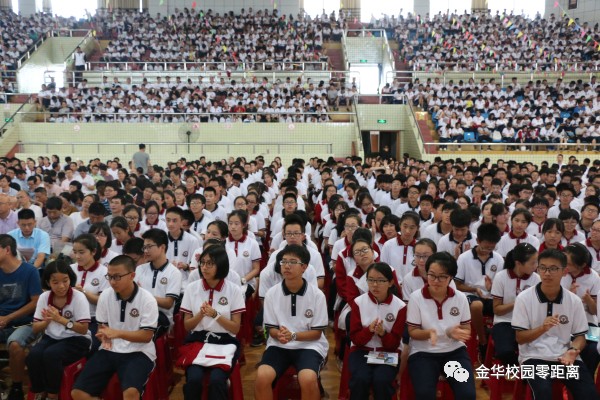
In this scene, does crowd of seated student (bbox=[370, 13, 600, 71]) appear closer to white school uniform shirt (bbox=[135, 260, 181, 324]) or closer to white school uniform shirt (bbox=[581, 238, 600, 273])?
white school uniform shirt (bbox=[581, 238, 600, 273])

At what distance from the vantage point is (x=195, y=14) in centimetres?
2761

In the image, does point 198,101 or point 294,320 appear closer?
point 294,320

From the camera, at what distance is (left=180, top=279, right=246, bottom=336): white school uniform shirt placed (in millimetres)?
4000

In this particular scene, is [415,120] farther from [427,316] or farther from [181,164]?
[427,316]

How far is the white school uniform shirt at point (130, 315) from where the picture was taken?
12.6 feet

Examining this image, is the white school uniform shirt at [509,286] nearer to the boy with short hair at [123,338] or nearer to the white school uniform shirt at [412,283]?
the white school uniform shirt at [412,283]

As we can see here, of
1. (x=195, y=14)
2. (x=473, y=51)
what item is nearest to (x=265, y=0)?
(x=195, y=14)

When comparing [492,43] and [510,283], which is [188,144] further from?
[510,283]

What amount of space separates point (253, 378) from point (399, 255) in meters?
1.72

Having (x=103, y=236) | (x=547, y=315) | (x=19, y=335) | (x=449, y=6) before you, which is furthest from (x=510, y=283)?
(x=449, y=6)

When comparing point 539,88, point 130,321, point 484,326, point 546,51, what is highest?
point 546,51

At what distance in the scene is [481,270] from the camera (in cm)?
486

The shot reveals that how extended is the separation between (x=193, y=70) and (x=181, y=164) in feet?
30.1

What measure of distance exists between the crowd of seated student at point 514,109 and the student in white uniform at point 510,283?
13289mm
